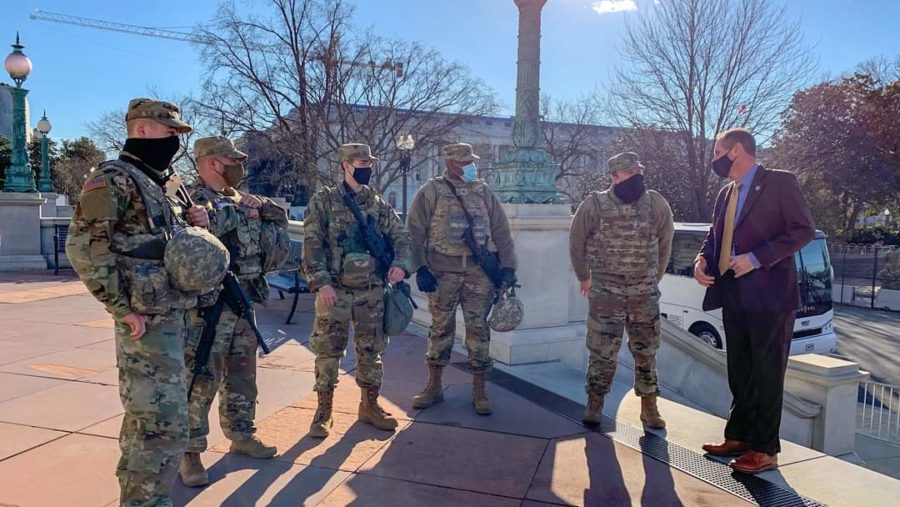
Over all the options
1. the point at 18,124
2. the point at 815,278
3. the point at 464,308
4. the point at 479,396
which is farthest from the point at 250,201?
the point at 18,124

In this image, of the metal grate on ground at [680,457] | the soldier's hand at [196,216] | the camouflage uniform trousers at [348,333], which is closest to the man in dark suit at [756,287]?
the metal grate on ground at [680,457]

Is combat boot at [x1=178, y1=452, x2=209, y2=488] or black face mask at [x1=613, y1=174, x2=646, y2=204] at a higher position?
black face mask at [x1=613, y1=174, x2=646, y2=204]

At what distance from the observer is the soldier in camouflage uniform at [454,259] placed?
4.47m

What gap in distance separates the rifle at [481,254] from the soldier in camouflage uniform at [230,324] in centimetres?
137

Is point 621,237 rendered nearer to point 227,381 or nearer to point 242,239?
point 242,239

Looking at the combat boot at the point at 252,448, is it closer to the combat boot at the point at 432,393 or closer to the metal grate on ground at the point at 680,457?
the combat boot at the point at 432,393

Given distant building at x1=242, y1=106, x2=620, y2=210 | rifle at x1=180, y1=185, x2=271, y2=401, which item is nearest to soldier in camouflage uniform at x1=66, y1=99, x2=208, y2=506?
rifle at x1=180, y1=185, x2=271, y2=401

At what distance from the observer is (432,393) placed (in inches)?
181

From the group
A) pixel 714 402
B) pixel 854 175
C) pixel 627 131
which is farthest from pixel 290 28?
pixel 854 175

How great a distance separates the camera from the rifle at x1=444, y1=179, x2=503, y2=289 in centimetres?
444

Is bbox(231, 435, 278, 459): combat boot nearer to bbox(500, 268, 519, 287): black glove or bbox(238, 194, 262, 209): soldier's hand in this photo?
bbox(238, 194, 262, 209): soldier's hand

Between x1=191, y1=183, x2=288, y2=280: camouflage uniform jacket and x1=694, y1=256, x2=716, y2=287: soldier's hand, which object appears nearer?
x1=191, y1=183, x2=288, y2=280: camouflage uniform jacket

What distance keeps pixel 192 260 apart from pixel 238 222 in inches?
35.2

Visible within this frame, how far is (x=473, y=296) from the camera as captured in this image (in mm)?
4555
